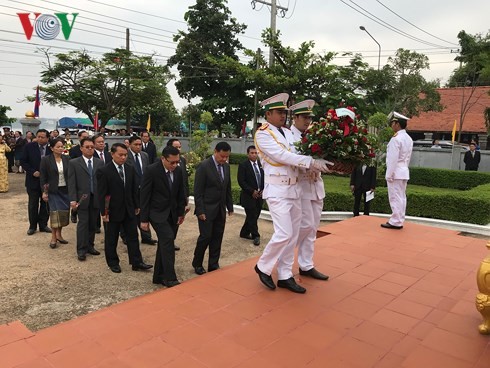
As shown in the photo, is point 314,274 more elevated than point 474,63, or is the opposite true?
point 474,63

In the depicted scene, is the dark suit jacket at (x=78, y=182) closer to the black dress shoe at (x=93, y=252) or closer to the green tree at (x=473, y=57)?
the black dress shoe at (x=93, y=252)

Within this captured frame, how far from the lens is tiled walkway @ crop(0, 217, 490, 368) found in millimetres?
2764

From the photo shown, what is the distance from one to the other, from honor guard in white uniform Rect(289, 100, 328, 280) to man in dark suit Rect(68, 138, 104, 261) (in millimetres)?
2840

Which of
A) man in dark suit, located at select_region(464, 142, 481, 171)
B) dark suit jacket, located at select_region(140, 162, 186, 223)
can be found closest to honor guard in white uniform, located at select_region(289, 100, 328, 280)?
dark suit jacket, located at select_region(140, 162, 186, 223)

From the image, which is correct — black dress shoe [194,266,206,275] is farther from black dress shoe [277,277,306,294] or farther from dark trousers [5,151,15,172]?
dark trousers [5,151,15,172]

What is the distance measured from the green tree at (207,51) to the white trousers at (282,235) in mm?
22519

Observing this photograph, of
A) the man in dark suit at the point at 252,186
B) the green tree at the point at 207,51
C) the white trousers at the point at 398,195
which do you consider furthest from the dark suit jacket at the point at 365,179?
the green tree at the point at 207,51

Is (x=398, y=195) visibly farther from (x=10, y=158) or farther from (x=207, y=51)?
(x=207, y=51)

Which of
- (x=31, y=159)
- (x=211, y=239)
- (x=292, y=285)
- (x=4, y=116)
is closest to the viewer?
(x=292, y=285)

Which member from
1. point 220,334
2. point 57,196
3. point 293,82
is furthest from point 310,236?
point 293,82

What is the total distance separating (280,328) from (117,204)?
2.71 metres

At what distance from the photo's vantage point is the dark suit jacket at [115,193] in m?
4.99

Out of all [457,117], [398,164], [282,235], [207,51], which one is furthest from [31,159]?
[457,117]

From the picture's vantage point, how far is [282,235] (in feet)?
12.4
